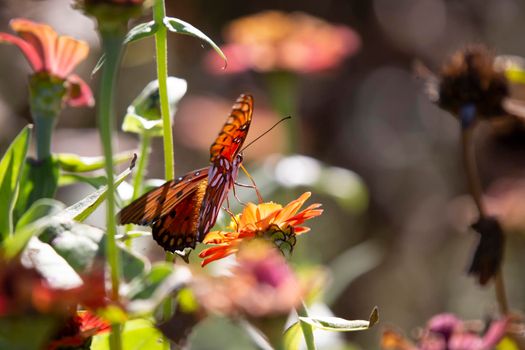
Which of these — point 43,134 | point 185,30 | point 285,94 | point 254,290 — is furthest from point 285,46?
point 254,290

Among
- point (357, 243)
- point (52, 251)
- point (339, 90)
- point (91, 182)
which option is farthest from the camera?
point (339, 90)

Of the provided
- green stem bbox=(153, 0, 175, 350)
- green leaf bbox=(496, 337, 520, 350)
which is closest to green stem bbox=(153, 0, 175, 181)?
green stem bbox=(153, 0, 175, 350)

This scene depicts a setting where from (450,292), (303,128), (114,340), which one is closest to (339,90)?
(303,128)

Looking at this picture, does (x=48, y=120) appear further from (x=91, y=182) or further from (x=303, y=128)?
(x=303, y=128)

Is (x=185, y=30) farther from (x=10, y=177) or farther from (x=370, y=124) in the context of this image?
(x=370, y=124)

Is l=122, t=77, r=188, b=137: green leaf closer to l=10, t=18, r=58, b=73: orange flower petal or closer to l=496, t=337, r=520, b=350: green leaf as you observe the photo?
l=10, t=18, r=58, b=73: orange flower petal

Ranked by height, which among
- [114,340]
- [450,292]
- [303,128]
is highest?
[114,340]

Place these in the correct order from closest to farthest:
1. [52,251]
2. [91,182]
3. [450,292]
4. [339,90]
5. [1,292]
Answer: [1,292] → [52,251] → [91,182] → [450,292] → [339,90]

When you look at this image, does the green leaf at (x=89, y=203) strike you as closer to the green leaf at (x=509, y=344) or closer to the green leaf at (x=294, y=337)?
the green leaf at (x=294, y=337)
